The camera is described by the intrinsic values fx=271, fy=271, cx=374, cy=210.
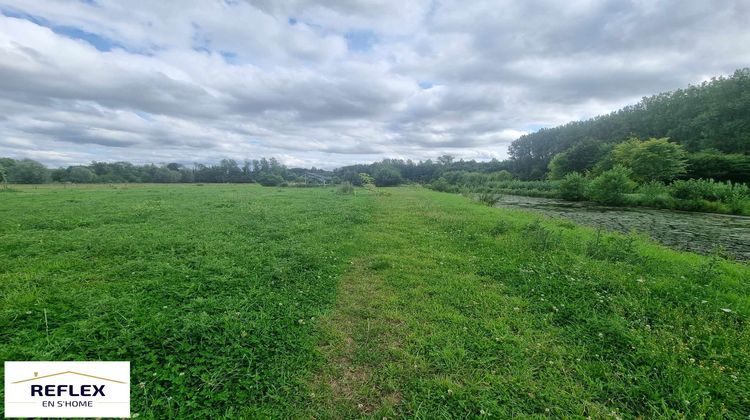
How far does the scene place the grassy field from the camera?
9.78 ft

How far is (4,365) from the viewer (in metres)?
2.94

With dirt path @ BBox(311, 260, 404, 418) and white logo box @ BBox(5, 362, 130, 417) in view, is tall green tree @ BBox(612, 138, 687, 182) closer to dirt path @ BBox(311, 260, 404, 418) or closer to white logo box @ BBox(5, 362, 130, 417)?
dirt path @ BBox(311, 260, 404, 418)

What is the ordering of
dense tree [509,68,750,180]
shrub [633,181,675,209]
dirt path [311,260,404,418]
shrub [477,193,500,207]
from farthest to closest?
dense tree [509,68,750,180]
shrub [477,193,500,207]
shrub [633,181,675,209]
dirt path [311,260,404,418]

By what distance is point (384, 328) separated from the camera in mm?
4332

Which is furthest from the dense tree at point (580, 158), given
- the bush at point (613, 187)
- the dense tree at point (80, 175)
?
the dense tree at point (80, 175)

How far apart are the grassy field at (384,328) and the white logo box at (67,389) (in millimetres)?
135

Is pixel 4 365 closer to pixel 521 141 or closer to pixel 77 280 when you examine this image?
pixel 77 280

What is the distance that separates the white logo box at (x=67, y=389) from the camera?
2.64 m

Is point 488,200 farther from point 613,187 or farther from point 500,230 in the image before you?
point 500,230

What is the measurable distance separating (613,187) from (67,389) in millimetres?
38743

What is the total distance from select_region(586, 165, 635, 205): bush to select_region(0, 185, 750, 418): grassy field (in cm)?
2666

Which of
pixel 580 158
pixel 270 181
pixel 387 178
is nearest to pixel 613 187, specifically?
pixel 580 158

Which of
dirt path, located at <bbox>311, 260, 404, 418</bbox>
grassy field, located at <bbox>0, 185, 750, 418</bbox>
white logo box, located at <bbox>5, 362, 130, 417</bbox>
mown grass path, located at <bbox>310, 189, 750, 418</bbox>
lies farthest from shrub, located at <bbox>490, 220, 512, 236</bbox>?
white logo box, located at <bbox>5, 362, 130, 417</bbox>

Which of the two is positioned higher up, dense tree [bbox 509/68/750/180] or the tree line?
dense tree [bbox 509/68/750/180]
